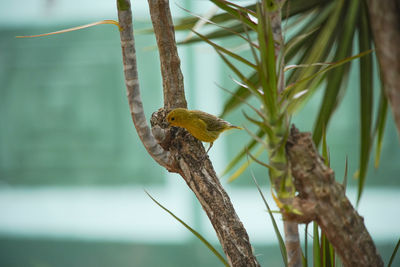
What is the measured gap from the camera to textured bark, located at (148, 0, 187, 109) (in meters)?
0.66

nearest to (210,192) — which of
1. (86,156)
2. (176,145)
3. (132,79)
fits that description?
(176,145)

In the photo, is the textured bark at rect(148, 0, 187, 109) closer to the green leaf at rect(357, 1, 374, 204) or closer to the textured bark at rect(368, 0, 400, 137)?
the textured bark at rect(368, 0, 400, 137)

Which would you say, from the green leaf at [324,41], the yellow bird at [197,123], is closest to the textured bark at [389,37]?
the yellow bird at [197,123]

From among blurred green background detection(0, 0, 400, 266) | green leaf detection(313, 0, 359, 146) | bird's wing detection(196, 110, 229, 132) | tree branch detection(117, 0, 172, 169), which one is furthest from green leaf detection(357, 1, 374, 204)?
blurred green background detection(0, 0, 400, 266)

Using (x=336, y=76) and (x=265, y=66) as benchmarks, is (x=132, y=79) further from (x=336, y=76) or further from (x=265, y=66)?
(x=336, y=76)

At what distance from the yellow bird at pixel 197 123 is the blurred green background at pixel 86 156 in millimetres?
1836

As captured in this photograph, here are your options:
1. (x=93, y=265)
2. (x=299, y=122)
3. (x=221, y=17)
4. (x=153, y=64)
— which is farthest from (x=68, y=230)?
(x=221, y=17)

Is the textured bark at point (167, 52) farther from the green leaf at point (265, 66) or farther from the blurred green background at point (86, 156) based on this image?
the blurred green background at point (86, 156)

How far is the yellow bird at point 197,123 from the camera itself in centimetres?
62

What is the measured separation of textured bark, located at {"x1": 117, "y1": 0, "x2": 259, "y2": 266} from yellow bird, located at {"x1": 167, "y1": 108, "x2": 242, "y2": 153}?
1.0 inches

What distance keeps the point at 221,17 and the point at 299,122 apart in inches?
59.0

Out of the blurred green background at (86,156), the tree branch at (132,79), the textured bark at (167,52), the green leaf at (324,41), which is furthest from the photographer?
the blurred green background at (86,156)

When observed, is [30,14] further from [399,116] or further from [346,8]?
[399,116]

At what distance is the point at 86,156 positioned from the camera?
8.96ft
